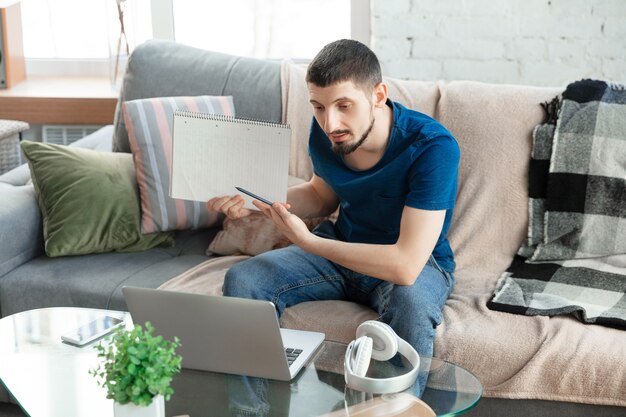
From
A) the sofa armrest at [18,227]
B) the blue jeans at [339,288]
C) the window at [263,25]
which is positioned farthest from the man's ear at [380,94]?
the window at [263,25]

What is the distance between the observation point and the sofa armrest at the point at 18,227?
237cm

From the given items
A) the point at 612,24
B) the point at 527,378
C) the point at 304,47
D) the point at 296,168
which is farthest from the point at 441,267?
the point at 304,47

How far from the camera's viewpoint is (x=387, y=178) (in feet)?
6.65

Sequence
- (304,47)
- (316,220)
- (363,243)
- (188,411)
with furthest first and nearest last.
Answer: (304,47) → (316,220) → (363,243) → (188,411)

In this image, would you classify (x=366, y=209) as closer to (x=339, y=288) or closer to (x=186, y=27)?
(x=339, y=288)

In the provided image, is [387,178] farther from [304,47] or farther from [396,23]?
[304,47]

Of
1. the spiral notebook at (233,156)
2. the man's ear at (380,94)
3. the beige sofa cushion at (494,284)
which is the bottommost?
the beige sofa cushion at (494,284)

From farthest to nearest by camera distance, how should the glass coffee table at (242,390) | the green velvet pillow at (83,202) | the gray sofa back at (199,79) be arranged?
the gray sofa back at (199,79) < the green velvet pillow at (83,202) < the glass coffee table at (242,390)

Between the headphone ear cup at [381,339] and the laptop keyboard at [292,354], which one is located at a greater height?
the headphone ear cup at [381,339]

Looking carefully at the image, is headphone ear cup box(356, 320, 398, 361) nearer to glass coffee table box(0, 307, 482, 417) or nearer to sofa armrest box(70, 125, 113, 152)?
glass coffee table box(0, 307, 482, 417)

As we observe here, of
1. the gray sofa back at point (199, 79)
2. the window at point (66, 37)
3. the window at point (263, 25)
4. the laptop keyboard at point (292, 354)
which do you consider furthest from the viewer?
the window at point (66, 37)

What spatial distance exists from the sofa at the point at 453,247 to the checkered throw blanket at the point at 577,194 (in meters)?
0.05

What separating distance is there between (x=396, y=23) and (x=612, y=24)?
72 centimetres

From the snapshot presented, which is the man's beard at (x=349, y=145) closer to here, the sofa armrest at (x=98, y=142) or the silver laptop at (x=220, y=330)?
the silver laptop at (x=220, y=330)
